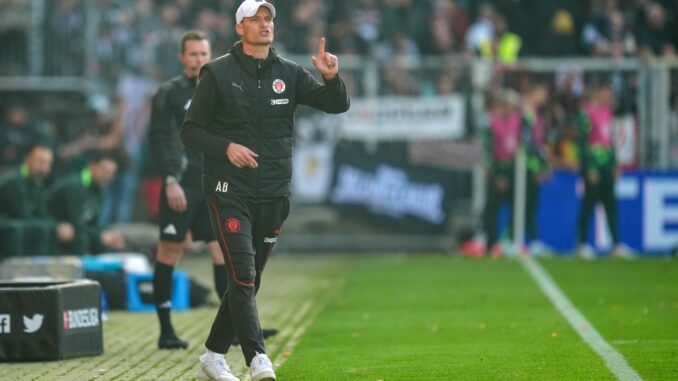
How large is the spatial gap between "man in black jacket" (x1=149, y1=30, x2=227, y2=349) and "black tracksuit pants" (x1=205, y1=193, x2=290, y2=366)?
254cm

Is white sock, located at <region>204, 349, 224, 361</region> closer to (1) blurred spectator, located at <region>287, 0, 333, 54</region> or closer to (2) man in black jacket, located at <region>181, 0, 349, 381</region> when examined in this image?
(2) man in black jacket, located at <region>181, 0, 349, 381</region>

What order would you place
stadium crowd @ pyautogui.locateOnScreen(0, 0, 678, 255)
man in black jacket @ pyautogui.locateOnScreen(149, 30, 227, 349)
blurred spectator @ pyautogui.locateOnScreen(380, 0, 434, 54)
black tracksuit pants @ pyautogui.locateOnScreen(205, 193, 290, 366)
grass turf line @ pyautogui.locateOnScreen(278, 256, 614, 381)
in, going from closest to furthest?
black tracksuit pants @ pyautogui.locateOnScreen(205, 193, 290, 366)
grass turf line @ pyautogui.locateOnScreen(278, 256, 614, 381)
man in black jacket @ pyautogui.locateOnScreen(149, 30, 227, 349)
stadium crowd @ pyautogui.locateOnScreen(0, 0, 678, 255)
blurred spectator @ pyautogui.locateOnScreen(380, 0, 434, 54)

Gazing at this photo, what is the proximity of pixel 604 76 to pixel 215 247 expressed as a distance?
13440 millimetres

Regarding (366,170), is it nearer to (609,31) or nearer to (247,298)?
(609,31)

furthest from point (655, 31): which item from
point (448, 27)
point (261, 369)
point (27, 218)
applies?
point (261, 369)

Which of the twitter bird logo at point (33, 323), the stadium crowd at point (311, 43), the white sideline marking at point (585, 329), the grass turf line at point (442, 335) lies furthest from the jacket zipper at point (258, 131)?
the stadium crowd at point (311, 43)

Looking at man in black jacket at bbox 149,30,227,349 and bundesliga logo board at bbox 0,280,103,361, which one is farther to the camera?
man in black jacket at bbox 149,30,227,349

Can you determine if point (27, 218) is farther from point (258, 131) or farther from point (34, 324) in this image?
point (258, 131)

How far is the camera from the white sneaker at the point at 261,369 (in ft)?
27.2

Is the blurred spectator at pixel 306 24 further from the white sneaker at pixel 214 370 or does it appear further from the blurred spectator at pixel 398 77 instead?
the white sneaker at pixel 214 370

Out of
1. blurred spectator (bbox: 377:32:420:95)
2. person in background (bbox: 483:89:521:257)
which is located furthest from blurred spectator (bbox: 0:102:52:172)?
person in background (bbox: 483:89:521:257)

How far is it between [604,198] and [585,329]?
10.4m

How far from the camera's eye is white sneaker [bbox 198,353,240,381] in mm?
8766

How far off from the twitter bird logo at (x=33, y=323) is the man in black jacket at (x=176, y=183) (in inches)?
45.0
